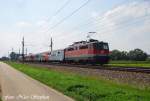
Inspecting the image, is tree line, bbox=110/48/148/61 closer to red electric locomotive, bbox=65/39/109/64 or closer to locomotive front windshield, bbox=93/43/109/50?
red electric locomotive, bbox=65/39/109/64

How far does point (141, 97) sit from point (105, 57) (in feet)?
97.5

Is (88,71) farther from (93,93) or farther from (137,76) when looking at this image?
(93,93)

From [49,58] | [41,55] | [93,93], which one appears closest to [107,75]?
[93,93]

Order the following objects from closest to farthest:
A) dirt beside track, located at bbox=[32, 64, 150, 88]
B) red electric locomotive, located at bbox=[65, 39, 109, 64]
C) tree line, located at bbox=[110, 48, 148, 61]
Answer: dirt beside track, located at bbox=[32, 64, 150, 88] → red electric locomotive, located at bbox=[65, 39, 109, 64] → tree line, located at bbox=[110, 48, 148, 61]

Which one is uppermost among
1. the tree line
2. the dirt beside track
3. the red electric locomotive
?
the tree line

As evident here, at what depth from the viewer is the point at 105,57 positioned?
43969 mm

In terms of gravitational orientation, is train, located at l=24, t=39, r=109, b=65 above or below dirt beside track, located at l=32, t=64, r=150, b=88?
above

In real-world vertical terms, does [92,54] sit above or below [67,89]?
above

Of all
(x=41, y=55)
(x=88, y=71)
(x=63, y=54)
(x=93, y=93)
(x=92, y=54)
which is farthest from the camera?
(x=41, y=55)

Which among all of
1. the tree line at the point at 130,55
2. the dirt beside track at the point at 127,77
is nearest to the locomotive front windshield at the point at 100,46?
the dirt beside track at the point at 127,77

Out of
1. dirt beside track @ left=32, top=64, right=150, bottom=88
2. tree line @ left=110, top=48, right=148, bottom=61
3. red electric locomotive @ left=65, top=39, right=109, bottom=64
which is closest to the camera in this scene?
dirt beside track @ left=32, top=64, right=150, bottom=88

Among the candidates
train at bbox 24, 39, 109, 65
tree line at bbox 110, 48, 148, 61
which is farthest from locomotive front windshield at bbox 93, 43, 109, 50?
tree line at bbox 110, 48, 148, 61

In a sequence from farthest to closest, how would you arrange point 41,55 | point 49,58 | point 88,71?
1. point 41,55
2. point 49,58
3. point 88,71

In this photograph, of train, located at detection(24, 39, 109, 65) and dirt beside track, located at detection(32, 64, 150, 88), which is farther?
train, located at detection(24, 39, 109, 65)
